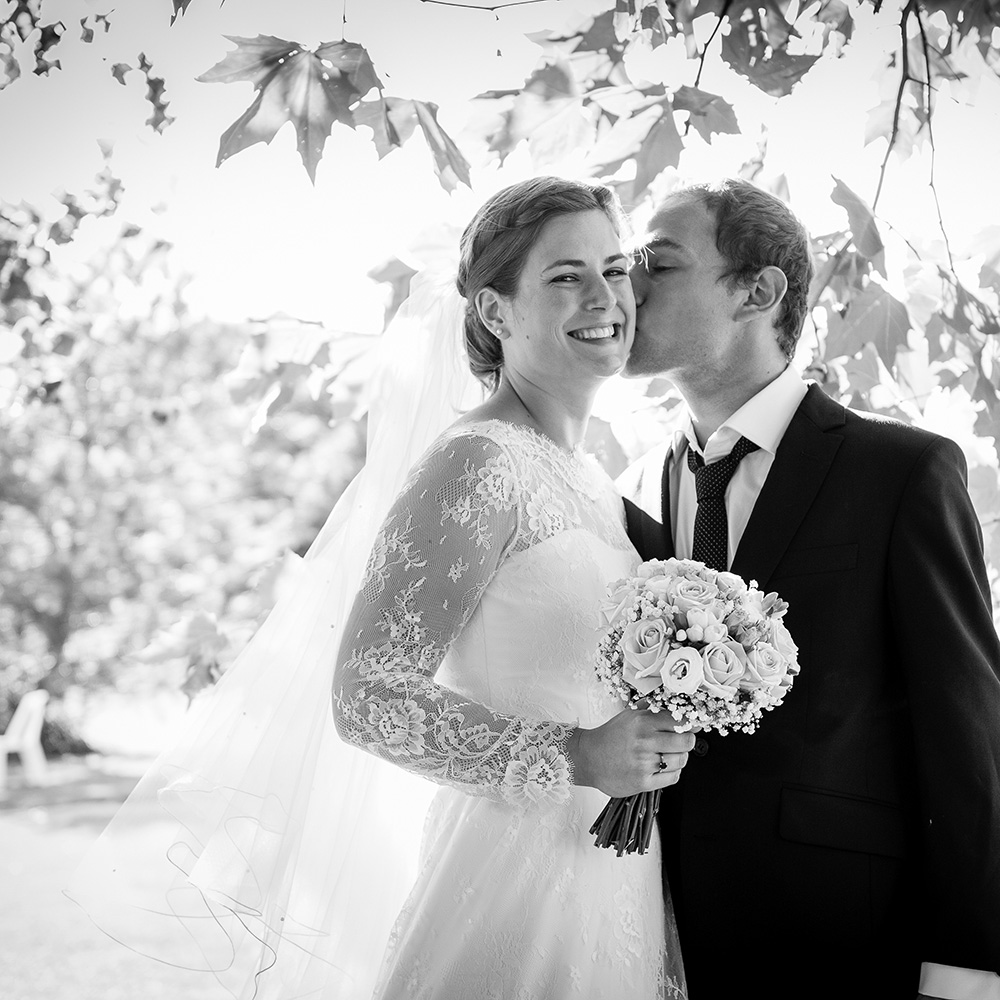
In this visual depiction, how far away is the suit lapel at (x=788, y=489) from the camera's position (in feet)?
7.50

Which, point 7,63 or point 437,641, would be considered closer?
point 437,641

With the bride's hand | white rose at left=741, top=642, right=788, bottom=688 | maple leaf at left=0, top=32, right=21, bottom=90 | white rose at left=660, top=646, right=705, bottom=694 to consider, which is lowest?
the bride's hand

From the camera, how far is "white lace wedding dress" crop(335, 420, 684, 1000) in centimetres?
203

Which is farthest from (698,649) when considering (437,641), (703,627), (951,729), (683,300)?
(683,300)

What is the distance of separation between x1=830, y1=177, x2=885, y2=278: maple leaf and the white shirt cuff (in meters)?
1.81

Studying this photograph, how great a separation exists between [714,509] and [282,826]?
4.04 ft

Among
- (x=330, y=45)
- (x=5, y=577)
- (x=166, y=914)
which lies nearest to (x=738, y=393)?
(x=330, y=45)

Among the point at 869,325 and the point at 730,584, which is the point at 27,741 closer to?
the point at 869,325

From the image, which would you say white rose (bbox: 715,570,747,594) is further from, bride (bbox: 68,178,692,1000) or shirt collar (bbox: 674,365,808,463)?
shirt collar (bbox: 674,365,808,463)

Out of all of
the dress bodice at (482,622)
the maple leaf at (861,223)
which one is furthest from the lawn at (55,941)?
the maple leaf at (861,223)

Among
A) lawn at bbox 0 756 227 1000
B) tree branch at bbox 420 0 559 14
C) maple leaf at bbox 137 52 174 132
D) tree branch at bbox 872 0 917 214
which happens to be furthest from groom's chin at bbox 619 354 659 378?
lawn at bbox 0 756 227 1000

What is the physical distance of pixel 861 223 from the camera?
286 centimetres

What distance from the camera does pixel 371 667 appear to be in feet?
6.73

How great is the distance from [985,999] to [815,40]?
251 centimetres
